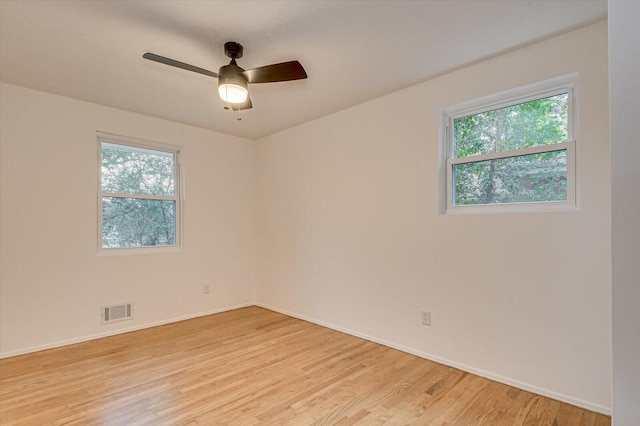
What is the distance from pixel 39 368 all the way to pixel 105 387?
82cm

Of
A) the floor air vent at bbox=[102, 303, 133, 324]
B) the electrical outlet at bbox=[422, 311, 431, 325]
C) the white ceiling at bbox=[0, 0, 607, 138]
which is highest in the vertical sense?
the white ceiling at bbox=[0, 0, 607, 138]

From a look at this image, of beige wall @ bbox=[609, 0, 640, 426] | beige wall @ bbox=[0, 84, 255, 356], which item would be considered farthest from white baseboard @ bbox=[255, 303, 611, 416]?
beige wall @ bbox=[0, 84, 255, 356]

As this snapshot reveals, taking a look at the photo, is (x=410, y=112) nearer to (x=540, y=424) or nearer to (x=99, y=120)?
(x=540, y=424)

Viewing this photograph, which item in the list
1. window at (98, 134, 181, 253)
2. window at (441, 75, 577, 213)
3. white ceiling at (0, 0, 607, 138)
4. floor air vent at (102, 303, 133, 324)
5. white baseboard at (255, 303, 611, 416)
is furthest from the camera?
window at (98, 134, 181, 253)

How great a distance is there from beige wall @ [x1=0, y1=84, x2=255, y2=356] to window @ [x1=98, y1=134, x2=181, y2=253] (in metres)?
0.12

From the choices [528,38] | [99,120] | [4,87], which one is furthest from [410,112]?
[4,87]

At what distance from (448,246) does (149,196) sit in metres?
3.35

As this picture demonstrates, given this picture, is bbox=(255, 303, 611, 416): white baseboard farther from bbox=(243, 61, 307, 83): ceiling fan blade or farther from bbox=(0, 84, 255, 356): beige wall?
bbox=(243, 61, 307, 83): ceiling fan blade

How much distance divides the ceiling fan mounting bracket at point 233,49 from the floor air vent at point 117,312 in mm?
2904

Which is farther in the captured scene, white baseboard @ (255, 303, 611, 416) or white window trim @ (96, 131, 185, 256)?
white window trim @ (96, 131, 185, 256)

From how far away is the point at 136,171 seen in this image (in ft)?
12.6

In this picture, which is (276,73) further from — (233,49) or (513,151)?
(513,151)

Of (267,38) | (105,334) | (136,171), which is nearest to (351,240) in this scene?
(267,38)

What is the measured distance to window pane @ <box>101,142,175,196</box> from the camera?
361 centimetres
